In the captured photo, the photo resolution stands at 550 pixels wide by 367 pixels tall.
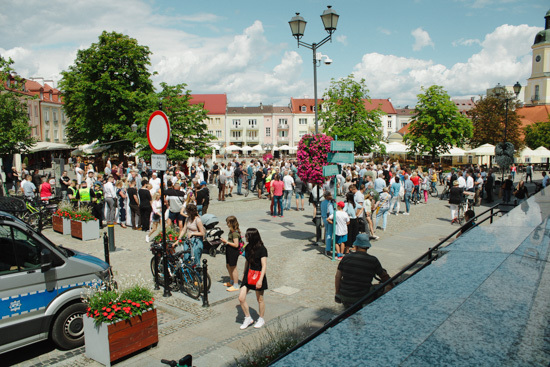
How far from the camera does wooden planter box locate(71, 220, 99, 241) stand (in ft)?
42.1

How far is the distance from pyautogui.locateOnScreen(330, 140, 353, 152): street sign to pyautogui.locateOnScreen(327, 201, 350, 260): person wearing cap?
139cm

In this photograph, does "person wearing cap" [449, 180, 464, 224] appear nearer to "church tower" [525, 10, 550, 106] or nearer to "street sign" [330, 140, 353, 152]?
"street sign" [330, 140, 353, 152]

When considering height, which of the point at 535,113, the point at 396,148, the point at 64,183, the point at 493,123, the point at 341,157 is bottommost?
the point at 64,183

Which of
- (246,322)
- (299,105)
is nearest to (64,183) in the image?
(246,322)

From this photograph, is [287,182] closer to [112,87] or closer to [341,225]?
[341,225]

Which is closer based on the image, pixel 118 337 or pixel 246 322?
pixel 118 337

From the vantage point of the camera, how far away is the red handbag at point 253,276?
643 centimetres

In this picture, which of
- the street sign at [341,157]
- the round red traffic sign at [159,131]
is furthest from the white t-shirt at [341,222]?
the round red traffic sign at [159,131]

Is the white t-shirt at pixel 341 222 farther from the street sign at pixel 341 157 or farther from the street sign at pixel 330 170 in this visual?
the street sign at pixel 341 157

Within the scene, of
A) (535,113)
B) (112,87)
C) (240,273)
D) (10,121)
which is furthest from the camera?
(535,113)

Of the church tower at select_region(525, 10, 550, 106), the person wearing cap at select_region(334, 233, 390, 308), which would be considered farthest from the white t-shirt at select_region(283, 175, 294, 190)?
the church tower at select_region(525, 10, 550, 106)

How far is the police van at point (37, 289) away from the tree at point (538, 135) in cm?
6239

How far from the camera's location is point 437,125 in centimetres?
3688

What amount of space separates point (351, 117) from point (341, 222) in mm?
27183
